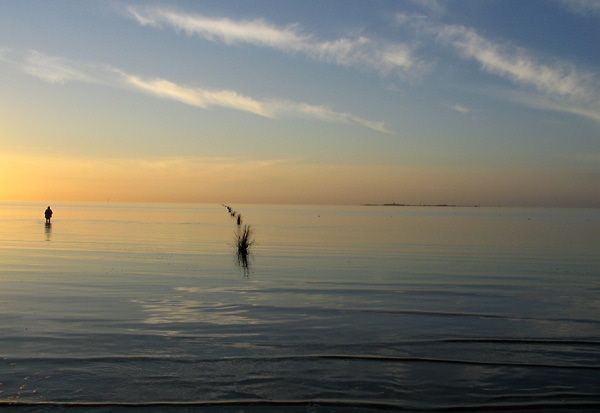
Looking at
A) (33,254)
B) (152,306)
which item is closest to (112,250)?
(33,254)

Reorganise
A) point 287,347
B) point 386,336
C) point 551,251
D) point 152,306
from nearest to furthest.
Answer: point 287,347
point 386,336
point 152,306
point 551,251

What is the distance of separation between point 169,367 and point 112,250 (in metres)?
21.1

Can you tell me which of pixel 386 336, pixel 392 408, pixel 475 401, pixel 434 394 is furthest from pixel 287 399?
pixel 386 336

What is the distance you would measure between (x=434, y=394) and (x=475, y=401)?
21.0 inches

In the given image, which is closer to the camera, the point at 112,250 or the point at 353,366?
the point at 353,366

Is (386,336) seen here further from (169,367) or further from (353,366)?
(169,367)

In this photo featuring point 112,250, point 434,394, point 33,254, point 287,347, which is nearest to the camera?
point 434,394

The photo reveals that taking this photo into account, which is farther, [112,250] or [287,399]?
[112,250]

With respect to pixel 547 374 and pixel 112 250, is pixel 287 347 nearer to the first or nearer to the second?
pixel 547 374

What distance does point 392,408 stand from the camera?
6.61 meters

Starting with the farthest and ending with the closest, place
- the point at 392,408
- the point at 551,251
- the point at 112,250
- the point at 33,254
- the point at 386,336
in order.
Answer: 1. the point at 551,251
2. the point at 112,250
3. the point at 33,254
4. the point at 386,336
5. the point at 392,408

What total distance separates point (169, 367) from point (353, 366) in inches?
114

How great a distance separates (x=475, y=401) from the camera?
271 inches

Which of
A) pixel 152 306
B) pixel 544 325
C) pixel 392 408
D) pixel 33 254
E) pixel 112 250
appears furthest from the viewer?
pixel 112 250
